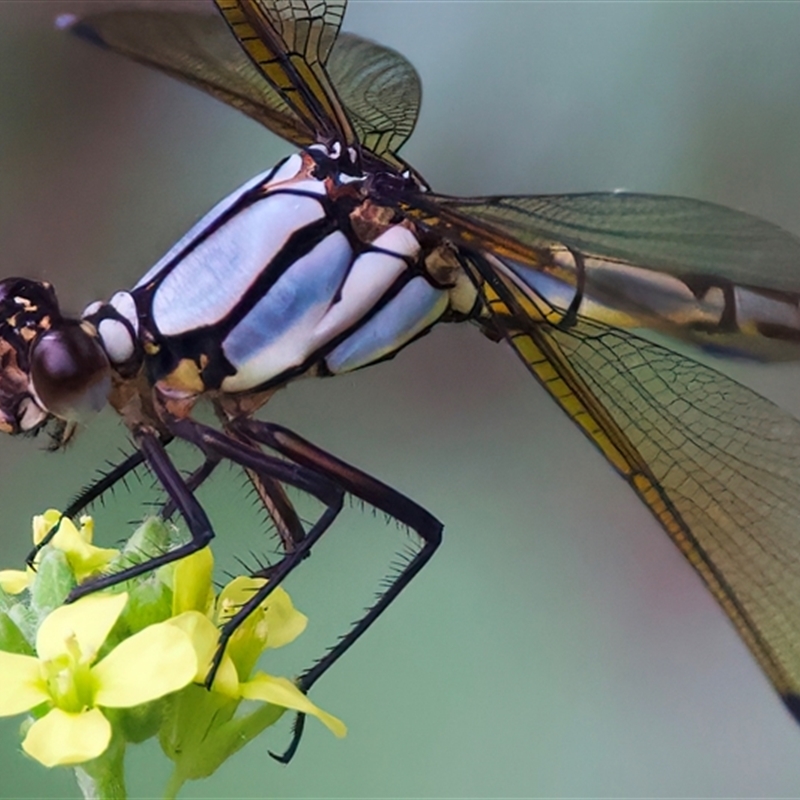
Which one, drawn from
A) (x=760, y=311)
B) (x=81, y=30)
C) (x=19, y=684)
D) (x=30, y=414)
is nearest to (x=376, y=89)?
(x=81, y=30)

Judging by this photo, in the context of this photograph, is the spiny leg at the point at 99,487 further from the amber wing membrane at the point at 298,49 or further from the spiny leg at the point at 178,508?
the amber wing membrane at the point at 298,49

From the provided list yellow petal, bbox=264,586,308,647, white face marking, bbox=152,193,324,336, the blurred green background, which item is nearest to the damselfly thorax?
white face marking, bbox=152,193,324,336

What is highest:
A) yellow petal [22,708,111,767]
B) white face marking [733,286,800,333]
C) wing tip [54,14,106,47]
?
wing tip [54,14,106,47]

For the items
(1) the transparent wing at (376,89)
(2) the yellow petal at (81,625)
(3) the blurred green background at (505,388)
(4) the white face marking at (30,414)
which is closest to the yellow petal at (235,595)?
(2) the yellow petal at (81,625)

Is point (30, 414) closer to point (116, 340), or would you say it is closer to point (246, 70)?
point (116, 340)

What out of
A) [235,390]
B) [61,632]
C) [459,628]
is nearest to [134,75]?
[459,628]

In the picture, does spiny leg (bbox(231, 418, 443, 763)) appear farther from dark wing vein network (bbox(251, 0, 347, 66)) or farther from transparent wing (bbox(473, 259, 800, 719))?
dark wing vein network (bbox(251, 0, 347, 66))

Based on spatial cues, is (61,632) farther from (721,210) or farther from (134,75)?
(134,75)
